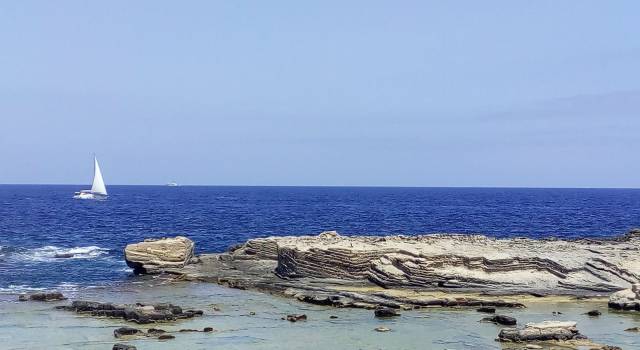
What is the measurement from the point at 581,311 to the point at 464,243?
45.5 feet

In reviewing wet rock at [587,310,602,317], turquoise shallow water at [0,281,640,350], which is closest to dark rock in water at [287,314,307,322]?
turquoise shallow water at [0,281,640,350]

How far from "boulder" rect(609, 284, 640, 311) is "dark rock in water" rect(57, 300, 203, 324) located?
2201 centimetres

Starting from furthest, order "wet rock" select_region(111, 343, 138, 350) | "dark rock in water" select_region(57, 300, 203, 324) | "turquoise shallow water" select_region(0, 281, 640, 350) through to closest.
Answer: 1. "dark rock in water" select_region(57, 300, 203, 324)
2. "turquoise shallow water" select_region(0, 281, 640, 350)
3. "wet rock" select_region(111, 343, 138, 350)

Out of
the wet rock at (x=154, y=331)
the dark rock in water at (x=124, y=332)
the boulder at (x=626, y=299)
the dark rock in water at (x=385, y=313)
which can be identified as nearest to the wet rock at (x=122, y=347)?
the dark rock in water at (x=124, y=332)

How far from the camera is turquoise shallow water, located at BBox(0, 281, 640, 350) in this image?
31484mm

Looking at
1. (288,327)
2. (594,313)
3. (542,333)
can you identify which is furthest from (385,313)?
(594,313)

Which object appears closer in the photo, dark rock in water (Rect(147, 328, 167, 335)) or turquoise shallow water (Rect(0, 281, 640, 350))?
turquoise shallow water (Rect(0, 281, 640, 350))

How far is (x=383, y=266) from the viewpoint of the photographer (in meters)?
45.7

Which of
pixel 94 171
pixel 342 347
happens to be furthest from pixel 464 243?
pixel 94 171

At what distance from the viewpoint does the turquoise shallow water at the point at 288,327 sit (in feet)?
103

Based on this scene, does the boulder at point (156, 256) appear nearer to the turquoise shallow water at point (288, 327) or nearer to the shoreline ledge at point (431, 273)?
the shoreline ledge at point (431, 273)

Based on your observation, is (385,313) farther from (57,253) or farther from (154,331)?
(57,253)

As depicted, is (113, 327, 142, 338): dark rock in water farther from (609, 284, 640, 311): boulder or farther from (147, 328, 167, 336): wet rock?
(609, 284, 640, 311): boulder

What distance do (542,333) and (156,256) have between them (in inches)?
1224
